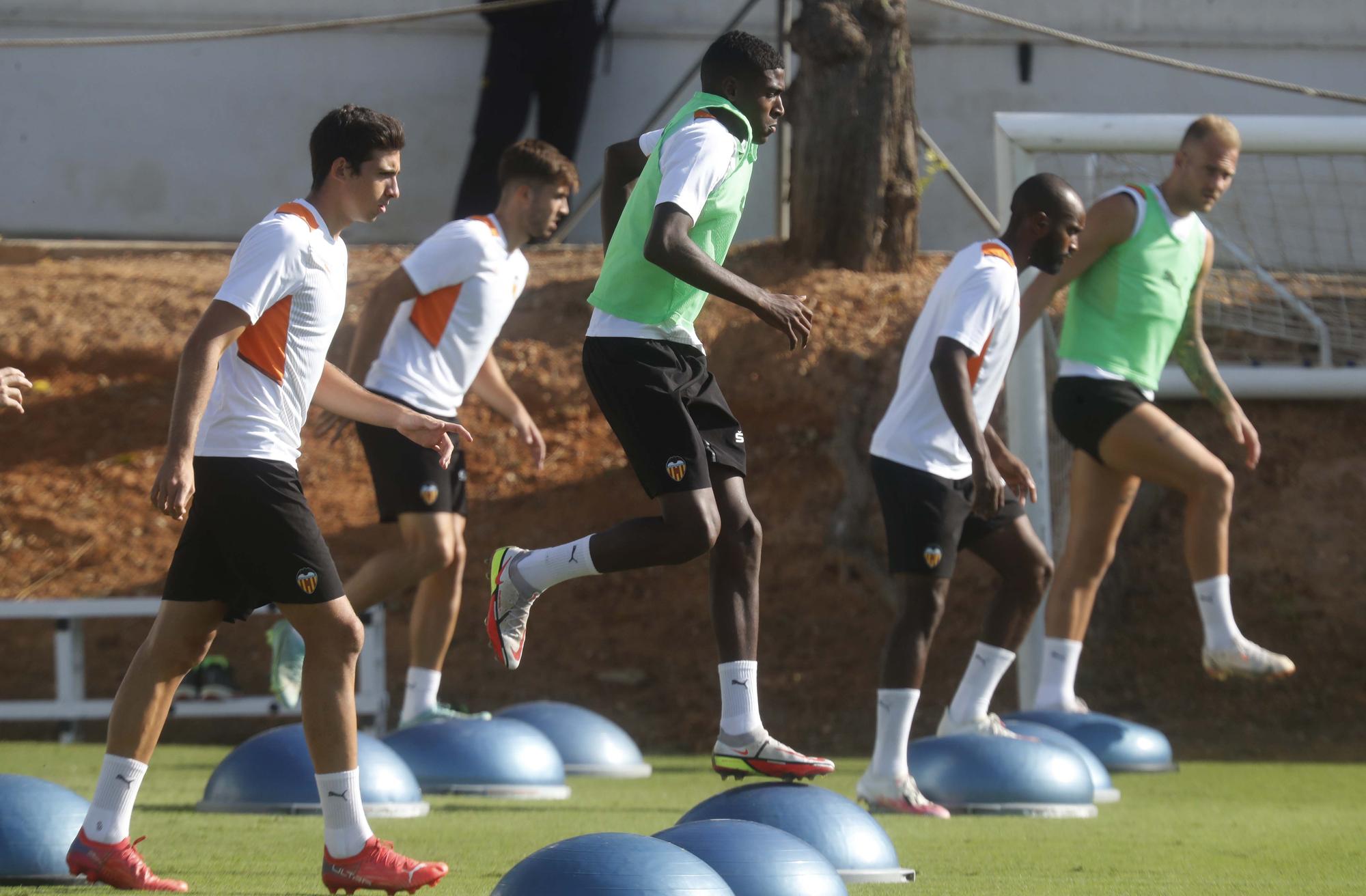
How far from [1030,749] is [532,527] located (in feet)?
16.6

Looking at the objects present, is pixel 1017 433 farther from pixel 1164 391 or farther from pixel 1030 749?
pixel 1030 749

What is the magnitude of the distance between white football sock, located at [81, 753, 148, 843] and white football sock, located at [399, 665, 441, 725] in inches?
128

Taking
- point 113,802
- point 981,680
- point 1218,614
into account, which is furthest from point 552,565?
point 1218,614

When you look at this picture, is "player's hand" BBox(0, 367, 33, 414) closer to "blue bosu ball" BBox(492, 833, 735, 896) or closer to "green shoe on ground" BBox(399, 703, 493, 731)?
"blue bosu ball" BBox(492, 833, 735, 896)

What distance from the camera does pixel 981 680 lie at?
701 cm

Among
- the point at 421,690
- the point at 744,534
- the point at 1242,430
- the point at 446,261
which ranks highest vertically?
the point at 446,261

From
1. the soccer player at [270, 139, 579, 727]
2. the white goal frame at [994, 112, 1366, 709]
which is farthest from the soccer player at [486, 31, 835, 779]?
the white goal frame at [994, 112, 1366, 709]

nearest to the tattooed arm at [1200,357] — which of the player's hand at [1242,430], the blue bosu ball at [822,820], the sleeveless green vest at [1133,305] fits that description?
the player's hand at [1242,430]

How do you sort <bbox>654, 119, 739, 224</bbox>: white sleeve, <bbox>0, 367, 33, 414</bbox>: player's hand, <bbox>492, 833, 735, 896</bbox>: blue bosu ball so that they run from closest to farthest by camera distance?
<bbox>492, 833, 735, 896</bbox>: blue bosu ball, <bbox>0, 367, 33, 414</bbox>: player's hand, <bbox>654, 119, 739, 224</bbox>: white sleeve

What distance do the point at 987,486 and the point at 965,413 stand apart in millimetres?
274

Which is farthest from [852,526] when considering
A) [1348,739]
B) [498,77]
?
[498,77]

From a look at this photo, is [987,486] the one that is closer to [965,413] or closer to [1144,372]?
[965,413]

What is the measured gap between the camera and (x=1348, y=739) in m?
9.85

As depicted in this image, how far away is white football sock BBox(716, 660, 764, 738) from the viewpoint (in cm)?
509
